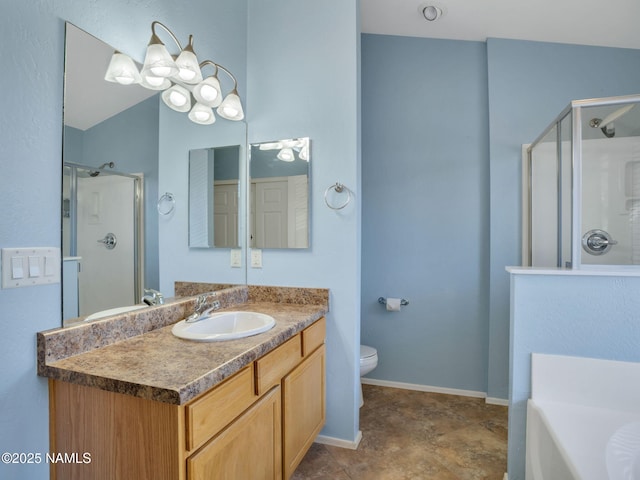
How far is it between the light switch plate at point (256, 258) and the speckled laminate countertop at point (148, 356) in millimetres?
658

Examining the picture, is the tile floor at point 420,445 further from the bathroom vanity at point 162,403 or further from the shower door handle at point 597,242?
the shower door handle at point 597,242

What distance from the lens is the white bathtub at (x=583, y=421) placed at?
117cm

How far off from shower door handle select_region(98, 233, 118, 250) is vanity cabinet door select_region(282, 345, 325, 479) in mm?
898

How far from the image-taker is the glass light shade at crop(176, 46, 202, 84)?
1540 mm

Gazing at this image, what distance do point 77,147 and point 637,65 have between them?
11.5ft

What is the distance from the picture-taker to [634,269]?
59.7 inches

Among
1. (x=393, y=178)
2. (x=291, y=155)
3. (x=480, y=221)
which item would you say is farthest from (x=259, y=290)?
(x=480, y=221)

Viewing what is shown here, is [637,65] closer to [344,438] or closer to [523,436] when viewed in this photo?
[523,436]

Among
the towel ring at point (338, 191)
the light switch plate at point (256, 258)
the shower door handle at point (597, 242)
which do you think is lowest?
the light switch plate at point (256, 258)

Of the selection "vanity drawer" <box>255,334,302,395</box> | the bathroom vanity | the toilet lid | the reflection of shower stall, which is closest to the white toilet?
the toilet lid

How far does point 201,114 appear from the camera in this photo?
1844 mm

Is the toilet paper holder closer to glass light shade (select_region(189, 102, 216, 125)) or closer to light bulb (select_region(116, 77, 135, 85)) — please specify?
glass light shade (select_region(189, 102, 216, 125))

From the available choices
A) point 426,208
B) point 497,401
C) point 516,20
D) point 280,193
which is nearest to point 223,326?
point 280,193

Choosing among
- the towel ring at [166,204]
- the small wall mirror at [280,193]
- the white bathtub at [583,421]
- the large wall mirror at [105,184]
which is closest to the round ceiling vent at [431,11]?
the small wall mirror at [280,193]
